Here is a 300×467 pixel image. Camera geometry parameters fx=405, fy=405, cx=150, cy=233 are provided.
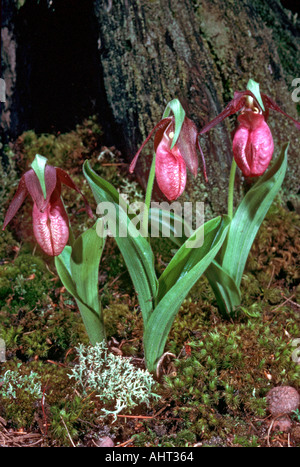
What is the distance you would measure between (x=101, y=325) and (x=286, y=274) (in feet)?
3.85

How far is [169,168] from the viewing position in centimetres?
158

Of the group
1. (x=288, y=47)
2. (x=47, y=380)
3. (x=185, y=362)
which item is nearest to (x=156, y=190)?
(x=185, y=362)

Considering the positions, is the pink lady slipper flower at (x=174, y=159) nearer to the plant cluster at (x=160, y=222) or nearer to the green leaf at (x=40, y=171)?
the plant cluster at (x=160, y=222)

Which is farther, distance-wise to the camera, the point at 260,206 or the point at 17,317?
the point at 17,317

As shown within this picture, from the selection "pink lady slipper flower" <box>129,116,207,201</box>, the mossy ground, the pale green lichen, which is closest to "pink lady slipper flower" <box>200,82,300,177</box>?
"pink lady slipper flower" <box>129,116,207,201</box>

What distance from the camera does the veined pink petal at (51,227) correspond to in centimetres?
156

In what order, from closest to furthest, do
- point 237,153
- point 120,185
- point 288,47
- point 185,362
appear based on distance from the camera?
point 237,153 < point 185,362 < point 120,185 < point 288,47

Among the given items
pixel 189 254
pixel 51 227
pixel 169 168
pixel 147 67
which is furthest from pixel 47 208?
pixel 147 67

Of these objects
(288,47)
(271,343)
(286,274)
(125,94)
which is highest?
(288,47)

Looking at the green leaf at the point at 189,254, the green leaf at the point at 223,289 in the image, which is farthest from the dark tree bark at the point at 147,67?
the green leaf at the point at 189,254

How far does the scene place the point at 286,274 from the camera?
2.42 metres

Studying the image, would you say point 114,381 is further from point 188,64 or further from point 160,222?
point 188,64

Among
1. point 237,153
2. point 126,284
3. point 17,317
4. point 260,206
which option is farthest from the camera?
point 126,284

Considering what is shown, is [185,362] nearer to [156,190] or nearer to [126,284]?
[126,284]
